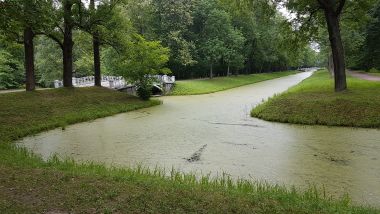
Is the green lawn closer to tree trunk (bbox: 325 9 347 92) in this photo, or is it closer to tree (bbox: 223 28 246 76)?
tree trunk (bbox: 325 9 347 92)

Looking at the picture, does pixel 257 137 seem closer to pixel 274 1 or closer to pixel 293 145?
pixel 293 145

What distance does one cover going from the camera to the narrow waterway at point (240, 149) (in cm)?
755

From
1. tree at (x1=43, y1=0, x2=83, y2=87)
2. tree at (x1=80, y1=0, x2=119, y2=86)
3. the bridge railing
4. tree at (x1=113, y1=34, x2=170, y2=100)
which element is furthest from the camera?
the bridge railing

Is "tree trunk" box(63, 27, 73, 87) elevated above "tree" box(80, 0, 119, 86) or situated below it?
below

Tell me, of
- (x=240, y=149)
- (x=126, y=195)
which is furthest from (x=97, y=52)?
(x=126, y=195)

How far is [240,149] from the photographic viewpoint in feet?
33.3

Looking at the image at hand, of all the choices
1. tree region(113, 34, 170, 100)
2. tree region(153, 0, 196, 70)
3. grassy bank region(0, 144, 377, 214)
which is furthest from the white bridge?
grassy bank region(0, 144, 377, 214)

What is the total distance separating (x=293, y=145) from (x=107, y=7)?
605 inches

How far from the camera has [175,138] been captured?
1202cm

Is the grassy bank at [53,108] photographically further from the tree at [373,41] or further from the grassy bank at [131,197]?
the tree at [373,41]

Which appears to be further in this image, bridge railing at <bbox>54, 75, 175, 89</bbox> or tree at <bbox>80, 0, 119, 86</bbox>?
bridge railing at <bbox>54, 75, 175, 89</bbox>

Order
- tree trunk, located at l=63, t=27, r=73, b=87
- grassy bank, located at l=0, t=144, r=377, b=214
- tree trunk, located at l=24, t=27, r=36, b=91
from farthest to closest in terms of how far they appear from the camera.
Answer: tree trunk, located at l=63, t=27, r=73, b=87
tree trunk, located at l=24, t=27, r=36, b=91
grassy bank, located at l=0, t=144, r=377, b=214

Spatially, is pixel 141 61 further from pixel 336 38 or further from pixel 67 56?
pixel 336 38

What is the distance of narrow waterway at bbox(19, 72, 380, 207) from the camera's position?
24.8 ft
